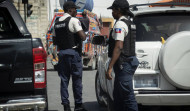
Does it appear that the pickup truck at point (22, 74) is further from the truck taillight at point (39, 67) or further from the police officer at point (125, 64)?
the police officer at point (125, 64)

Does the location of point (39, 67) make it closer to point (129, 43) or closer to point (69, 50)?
point (129, 43)

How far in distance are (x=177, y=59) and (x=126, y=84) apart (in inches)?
29.6

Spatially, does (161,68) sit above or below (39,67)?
below

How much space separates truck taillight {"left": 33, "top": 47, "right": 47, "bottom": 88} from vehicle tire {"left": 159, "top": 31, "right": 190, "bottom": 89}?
1.63 meters

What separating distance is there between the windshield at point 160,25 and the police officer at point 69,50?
1.12 metres

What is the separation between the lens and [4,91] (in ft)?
15.2

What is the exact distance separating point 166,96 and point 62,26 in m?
2.23

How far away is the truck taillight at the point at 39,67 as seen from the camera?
4.71 m

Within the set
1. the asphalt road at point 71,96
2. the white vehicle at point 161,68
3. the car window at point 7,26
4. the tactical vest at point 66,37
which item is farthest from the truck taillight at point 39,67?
the asphalt road at point 71,96

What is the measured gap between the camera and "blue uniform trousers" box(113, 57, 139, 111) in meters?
5.38

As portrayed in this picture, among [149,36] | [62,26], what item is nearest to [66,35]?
[62,26]

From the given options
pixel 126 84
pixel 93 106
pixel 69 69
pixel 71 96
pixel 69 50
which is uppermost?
pixel 69 50

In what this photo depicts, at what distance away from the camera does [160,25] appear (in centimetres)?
633

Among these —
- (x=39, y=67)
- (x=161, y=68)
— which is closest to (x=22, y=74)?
(x=39, y=67)
